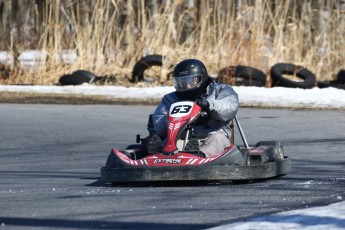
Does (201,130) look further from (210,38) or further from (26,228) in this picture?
(210,38)

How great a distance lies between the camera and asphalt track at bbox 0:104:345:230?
7.59 m

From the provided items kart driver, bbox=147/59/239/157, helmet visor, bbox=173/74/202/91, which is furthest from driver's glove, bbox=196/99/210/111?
helmet visor, bbox=173/74/202/91

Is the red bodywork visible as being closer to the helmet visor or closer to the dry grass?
the helmet visor

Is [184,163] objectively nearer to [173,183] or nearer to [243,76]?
[173,183]

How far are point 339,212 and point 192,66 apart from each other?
345cm

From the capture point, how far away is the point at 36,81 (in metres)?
A: 22.4

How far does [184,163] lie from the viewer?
9484mm

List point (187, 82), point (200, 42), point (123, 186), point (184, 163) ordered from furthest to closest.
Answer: point (200, 42)
point (187, 82)
point (123, 186)
point (184, 163)

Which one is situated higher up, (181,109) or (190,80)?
(190,80)

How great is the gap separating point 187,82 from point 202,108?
1.37ft

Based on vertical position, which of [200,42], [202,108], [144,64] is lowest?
[144,64]

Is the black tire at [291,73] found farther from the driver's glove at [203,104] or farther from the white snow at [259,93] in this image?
the driver's glove at [203,104]

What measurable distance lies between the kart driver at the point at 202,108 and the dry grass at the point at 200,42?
10864mm

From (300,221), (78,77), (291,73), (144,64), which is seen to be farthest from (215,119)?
(78,77)
